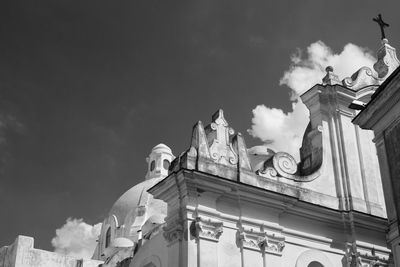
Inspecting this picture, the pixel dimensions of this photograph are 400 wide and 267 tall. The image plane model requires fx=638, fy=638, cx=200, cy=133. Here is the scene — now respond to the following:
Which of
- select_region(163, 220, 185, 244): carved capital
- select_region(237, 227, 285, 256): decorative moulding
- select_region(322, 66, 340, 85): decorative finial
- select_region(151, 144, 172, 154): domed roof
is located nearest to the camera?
select_region(163, 220, 185, 244): carved capital

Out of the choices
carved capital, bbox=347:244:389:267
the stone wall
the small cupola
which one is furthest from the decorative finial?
the small cupola

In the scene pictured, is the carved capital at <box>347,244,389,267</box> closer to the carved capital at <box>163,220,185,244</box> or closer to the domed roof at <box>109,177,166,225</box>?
the carved capital at <box>163,220,185,244</box>

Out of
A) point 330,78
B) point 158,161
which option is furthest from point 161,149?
point 330,78

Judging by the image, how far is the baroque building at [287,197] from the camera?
51.6ft

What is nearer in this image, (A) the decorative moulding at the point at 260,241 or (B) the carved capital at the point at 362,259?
(A) the decorative moulding at the point at 260,241

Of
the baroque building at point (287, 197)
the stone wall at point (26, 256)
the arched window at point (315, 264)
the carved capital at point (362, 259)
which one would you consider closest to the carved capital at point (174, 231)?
the baroque building at point (287, 197)

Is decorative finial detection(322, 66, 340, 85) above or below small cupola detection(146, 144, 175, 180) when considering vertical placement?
below

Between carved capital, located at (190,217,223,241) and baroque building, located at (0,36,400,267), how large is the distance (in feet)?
0.08

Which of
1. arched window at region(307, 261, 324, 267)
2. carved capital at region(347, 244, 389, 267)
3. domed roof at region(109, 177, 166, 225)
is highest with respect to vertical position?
domed roof at region(109, 177, 166, 225)

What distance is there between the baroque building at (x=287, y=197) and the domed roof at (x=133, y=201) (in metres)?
24.6

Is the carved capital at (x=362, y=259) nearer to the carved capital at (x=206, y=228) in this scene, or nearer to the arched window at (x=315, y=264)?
the arched window at (x=315, y=264)

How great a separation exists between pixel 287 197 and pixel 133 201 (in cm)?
2895

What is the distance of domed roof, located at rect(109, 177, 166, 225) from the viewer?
43.6m

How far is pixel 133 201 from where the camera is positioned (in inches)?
1764
